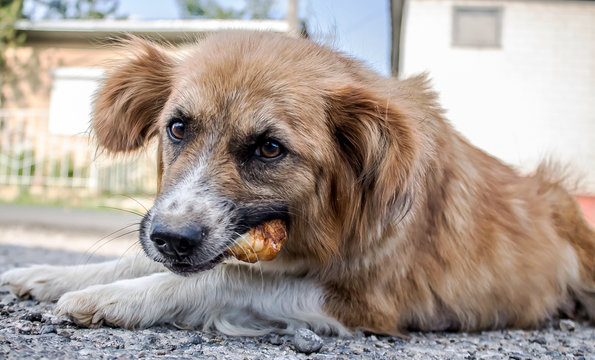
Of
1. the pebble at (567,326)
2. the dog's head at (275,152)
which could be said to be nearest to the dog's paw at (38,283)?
the dog's head at (275,152)

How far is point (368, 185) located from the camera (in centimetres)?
282

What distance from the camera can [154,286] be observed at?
285cm

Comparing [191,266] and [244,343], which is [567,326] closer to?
[244,343]

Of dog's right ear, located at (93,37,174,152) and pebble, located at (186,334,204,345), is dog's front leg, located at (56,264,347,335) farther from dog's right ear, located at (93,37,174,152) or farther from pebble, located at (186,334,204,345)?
dog's right ear, located at (93,37,174,152)

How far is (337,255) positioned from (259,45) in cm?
104

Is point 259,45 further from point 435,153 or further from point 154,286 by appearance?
point 154,286

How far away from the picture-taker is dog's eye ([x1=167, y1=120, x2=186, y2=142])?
8.98ft

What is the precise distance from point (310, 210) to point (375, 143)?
1.36 ft

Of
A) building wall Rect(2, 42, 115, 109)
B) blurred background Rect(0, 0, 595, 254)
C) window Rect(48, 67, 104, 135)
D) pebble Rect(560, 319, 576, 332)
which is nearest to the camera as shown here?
pebble Rect(560, 319, 576, 332)

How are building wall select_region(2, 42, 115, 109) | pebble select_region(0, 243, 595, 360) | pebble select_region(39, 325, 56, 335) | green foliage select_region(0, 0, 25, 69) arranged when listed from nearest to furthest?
pebble select_region(0, 243, 595, 360), pebble select_region(39, 325, 56, 335), green foliage select_region(0, 0, 25, 69), building wall select_region(2, 42, 115, 109)

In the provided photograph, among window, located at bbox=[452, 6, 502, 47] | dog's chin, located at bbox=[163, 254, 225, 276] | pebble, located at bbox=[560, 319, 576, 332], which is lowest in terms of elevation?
pebble, located at bbox=[560, 319, 576, 332]

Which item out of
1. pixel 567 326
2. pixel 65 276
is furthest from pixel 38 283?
pixel 567 326

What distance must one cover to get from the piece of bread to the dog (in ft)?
0.14

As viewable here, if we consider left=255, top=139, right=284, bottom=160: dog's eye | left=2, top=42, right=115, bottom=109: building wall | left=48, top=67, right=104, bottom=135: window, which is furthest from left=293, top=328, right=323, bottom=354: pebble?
left=2, top=42, right=115, bottom=109: building wall
